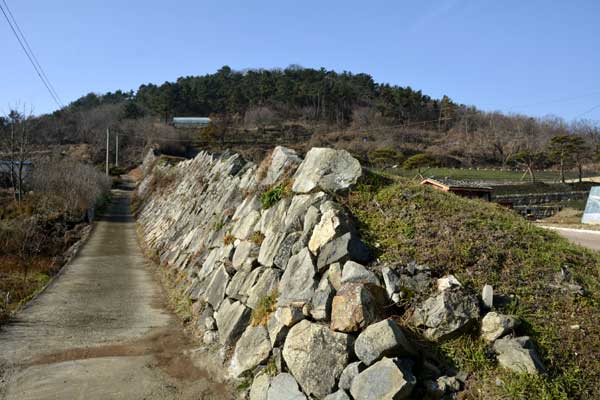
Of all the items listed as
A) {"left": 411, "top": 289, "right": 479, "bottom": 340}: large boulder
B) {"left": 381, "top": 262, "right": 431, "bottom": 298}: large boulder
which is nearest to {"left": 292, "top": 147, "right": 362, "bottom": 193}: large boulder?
{"left": 381, "top": 262, "right": 431, "bottom": 298}: large boulder

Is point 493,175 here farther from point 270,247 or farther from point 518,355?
point 518,355

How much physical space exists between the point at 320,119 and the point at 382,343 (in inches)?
2925

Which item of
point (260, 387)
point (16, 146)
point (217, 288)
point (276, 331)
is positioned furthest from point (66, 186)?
point (260, 387)

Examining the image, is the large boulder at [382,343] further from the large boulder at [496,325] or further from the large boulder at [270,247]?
the large boulder at [270,247]

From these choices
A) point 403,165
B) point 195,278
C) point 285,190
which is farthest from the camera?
point 403,165

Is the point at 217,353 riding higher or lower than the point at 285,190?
lower

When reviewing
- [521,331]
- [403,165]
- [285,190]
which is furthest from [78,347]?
[403,165]

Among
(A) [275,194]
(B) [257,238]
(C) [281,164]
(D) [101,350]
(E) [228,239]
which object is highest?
(C) [281,164]

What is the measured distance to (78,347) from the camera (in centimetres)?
708

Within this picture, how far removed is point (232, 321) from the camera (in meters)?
6.56

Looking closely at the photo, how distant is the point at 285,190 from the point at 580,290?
4.52 meters

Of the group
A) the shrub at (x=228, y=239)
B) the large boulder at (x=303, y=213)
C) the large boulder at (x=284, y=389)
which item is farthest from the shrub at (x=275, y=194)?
the large boulder at (x=284, y=389)

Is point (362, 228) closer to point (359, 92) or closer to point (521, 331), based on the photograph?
point (521, 331)

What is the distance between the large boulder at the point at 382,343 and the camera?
13.4 feet
